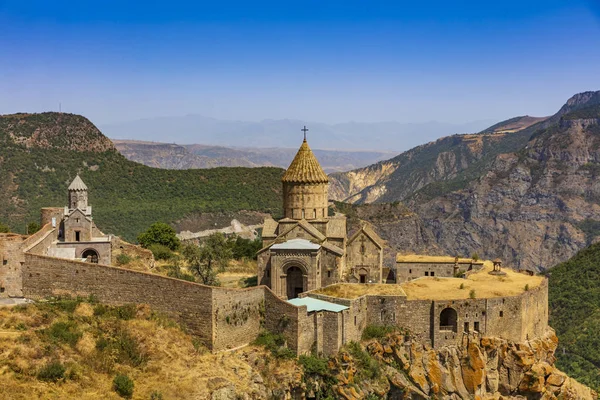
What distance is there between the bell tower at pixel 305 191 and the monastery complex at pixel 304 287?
61 millimetres

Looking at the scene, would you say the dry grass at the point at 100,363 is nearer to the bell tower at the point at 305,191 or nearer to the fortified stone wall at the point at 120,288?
the fortified stone wall at the point at 120,288

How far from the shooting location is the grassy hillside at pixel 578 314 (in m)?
57.4

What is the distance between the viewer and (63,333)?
1101 inches

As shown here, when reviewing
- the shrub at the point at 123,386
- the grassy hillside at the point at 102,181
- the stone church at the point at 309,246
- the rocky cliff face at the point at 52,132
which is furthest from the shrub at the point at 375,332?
the rocky cliff face at the point at 52,132

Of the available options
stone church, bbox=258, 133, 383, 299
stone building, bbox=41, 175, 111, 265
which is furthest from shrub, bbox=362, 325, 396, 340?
stone building, bbox=41, 175, 111, 265

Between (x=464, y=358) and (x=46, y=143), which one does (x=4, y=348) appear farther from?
(x=46, y=143)

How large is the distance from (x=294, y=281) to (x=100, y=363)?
14.3 m

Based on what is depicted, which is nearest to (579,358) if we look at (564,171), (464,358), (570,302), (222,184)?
(570,302)

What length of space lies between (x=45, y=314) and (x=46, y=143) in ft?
242

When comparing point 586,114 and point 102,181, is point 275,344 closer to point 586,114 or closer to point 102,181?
point 102,181

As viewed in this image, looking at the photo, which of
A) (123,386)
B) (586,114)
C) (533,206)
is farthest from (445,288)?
(586,114)

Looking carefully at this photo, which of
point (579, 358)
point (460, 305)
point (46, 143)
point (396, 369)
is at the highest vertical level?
point (46, 143)

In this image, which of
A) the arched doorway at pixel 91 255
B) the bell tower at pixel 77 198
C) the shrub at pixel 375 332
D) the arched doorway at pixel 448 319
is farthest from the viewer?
the bell tower at pixel 77 198

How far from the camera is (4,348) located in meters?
26.0
